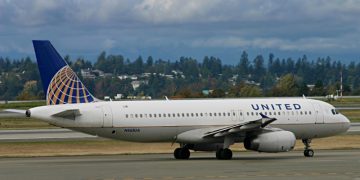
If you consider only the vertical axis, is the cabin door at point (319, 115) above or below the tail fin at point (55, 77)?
below

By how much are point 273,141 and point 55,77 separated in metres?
10.7

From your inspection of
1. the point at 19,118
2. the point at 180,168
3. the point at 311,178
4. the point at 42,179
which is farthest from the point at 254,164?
the point at 19,118

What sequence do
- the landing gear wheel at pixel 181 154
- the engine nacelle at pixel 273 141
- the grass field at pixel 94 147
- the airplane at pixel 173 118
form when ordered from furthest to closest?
1. the grass field at pixel 94 147
2. the landing gear wheel at pixel 181 154
3. the engine nacelle at pixel 273 141
4. the airplane at pixel 173 118

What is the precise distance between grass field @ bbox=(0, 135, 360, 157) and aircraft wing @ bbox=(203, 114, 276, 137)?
23.8ft

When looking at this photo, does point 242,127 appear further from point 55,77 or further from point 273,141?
point 55,77

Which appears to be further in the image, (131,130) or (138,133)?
(138,133)

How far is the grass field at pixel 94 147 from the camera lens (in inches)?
1921

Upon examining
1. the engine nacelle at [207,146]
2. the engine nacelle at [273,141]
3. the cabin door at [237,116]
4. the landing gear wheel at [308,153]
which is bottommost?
the landing gear wheel at [308,153]

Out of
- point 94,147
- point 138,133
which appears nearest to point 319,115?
point 138,133

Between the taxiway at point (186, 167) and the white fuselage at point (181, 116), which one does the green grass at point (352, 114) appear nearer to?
the white fuselage at point (181, 116)

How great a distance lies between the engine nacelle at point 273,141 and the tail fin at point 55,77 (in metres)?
8.57

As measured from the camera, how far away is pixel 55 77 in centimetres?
4209

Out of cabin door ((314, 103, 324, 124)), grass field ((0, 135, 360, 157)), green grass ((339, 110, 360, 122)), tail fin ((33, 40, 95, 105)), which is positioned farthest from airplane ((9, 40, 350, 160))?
green grass ((339, 110, 360, 122))

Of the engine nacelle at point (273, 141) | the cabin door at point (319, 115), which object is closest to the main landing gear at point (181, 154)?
the engine nacelle at point (273, 141)
